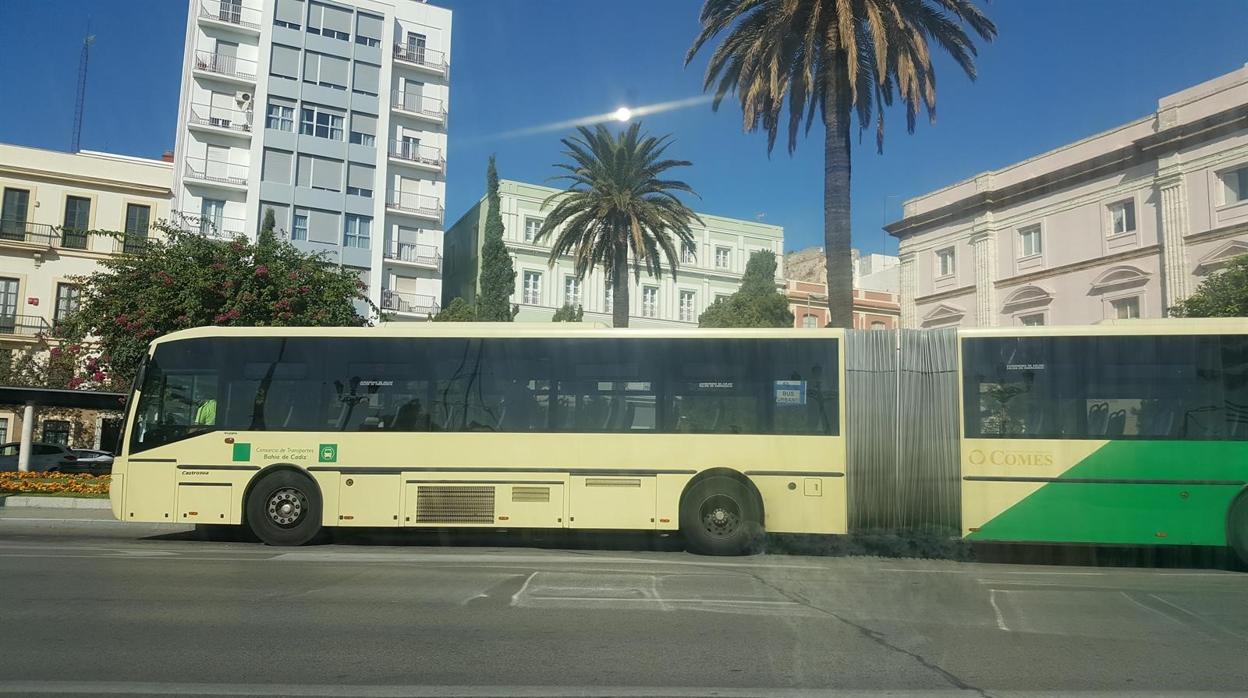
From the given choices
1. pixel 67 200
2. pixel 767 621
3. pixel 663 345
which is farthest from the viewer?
pixel 67 200

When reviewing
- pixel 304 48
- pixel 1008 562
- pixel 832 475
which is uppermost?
pixel 304 48

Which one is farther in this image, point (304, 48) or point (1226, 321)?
point (304, 48)

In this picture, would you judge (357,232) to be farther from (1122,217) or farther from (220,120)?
(1122,217)

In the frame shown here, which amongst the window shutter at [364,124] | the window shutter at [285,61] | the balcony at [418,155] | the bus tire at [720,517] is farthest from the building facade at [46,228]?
the bus tire at [720,517]

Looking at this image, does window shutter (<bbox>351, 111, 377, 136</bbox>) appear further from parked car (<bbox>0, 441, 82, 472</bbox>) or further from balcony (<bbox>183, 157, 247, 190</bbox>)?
parked car (<bbox>0, 441, 82, 472</bbox>)

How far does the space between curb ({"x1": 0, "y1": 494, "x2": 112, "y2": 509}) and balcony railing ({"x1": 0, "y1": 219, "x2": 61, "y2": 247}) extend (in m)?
29.2

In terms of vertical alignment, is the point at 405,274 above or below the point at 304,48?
below

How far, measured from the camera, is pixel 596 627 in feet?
23.7

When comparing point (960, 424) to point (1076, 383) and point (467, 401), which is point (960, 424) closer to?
point (1076, 383)

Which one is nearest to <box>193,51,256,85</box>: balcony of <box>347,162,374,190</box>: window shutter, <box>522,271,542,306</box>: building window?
<box>347,162,374,190</box>: window shutter

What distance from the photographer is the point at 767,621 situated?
7.61 metres

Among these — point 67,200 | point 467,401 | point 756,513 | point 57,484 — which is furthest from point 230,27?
point 756,513

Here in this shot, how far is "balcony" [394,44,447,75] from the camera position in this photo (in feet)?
179

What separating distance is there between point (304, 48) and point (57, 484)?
37858 millimetres
